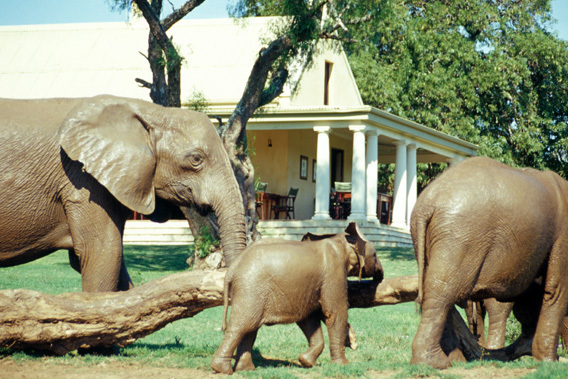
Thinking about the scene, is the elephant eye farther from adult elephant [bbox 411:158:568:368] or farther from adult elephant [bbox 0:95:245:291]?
adult elephant [bbox 411:158:568:368]

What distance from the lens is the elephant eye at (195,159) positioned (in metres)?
8.06

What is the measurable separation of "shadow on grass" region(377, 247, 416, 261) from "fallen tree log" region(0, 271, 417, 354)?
15.1m

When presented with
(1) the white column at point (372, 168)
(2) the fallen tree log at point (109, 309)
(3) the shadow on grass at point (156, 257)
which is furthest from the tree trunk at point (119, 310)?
(1) the white column at point (372, 168)

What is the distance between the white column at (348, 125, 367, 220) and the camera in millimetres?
28328

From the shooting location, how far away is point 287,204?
31.5m

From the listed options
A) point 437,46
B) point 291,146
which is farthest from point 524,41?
point 291,146

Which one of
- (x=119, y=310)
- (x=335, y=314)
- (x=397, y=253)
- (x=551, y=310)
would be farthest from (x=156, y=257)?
(x=551, y=310)

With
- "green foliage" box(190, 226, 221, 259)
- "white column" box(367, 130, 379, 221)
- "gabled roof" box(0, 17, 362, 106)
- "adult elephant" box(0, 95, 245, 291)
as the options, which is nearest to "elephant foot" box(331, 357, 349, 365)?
"adult elephant" box(0, 95, 245, 291)

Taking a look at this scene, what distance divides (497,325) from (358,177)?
2029 centimetres

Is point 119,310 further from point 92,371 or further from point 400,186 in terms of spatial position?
point 400,186

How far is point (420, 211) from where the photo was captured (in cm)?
681

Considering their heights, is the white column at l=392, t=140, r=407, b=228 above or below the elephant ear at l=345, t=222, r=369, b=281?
below

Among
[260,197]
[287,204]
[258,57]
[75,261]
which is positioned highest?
[258,57]

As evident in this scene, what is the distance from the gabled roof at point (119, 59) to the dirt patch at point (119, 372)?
23.2 m
